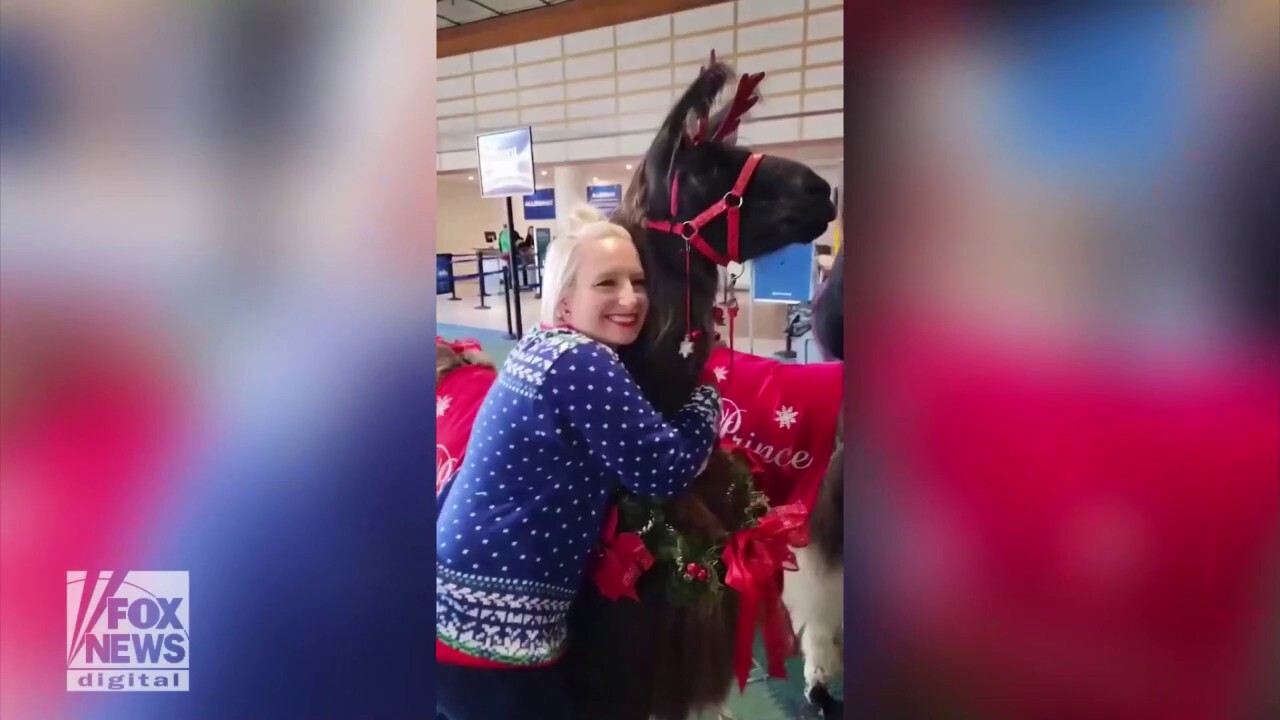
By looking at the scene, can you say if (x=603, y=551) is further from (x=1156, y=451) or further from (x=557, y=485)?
(x=1156, y=451)

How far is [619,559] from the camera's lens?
0.87 meters

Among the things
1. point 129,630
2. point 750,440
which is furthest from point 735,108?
point 129,630

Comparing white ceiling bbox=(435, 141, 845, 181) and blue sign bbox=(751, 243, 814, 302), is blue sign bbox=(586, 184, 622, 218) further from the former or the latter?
blue sign bbox=(751, 243, 814, 302)

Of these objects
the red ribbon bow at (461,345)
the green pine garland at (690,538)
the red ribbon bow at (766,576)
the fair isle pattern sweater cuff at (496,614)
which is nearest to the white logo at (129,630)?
the fair isle pattern sweater cuff at (496,614)

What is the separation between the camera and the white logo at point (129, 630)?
2.88 ft

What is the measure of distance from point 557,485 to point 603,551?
0.32ft

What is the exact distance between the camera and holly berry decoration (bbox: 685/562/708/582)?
34.2 inches

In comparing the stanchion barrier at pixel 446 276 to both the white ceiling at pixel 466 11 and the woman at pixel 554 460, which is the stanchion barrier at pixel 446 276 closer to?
the woman at pixel 554 460

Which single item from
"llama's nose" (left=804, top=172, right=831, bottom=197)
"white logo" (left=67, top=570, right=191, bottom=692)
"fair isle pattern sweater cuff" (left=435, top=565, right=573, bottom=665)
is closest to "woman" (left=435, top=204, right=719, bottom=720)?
"fair isle pattern sweater cuff" (left=435, top=565, right=573, bottom=665)

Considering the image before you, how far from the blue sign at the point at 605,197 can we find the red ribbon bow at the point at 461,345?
209 mm

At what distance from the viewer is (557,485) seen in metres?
0.86

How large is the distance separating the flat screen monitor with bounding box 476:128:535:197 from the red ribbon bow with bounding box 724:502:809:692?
0.48m

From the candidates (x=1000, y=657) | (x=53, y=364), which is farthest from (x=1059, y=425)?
(x=53, y=364)

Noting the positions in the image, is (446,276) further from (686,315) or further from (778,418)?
(778,418)
